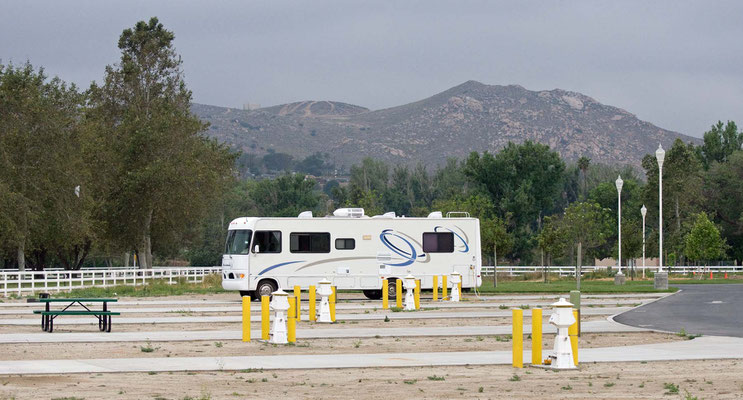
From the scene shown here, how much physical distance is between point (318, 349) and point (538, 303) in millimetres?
16403

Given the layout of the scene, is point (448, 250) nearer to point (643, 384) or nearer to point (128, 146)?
point (643, 384)

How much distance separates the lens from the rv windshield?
1430 inches

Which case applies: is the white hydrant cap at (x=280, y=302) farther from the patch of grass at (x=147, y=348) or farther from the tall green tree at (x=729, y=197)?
the tall green tree at (x=729, y=197)

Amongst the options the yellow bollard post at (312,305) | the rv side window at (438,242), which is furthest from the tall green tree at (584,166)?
the yellow bollard post at (312,305)

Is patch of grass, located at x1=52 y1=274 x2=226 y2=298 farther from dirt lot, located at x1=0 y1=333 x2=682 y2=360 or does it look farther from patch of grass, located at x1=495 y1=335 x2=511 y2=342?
patch of grass, located at x1=495 y1=335 x2=511 y2=342

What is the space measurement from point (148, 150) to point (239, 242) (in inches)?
1186

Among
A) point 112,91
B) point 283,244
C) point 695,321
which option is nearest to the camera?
point 695,321

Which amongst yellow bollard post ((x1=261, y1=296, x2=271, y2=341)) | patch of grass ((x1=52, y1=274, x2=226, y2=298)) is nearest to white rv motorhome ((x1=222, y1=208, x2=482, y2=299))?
patch of grass ((x1=52, y1=274, x2=226, y2=298))

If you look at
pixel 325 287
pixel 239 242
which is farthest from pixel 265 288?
pixel 325 287

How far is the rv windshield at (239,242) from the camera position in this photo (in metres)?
36.3

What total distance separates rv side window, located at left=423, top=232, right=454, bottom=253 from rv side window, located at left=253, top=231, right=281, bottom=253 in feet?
17.9

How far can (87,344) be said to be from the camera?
20.0m

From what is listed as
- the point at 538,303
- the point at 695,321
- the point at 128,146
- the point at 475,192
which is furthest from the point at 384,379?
the point at 475,192

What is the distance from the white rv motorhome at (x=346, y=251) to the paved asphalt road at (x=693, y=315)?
7.66m
